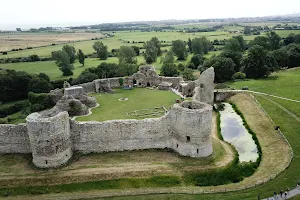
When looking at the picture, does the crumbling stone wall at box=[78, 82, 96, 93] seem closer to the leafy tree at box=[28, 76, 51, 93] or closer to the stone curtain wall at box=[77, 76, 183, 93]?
the stone curtain wall at box=[77, 76, 183, 93]

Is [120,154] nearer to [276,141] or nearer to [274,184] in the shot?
[274,184]

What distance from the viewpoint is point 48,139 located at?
87.0 feet

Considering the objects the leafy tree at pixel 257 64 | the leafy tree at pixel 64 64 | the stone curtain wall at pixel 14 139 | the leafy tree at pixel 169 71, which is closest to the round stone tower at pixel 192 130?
the stone curtain wall at pixel 14 139

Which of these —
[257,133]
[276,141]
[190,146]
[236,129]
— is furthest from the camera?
[236,129]

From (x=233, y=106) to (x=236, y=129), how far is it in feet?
32.6

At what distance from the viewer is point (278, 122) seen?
38000 mm

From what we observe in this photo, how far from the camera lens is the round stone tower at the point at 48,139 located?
2622 centimetres

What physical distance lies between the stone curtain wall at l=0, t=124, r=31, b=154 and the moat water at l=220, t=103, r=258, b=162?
21683mm

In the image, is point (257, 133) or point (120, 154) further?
point (257, 133)

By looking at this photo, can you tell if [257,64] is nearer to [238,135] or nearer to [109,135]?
[238,135]

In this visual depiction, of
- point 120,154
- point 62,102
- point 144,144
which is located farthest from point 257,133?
point 62,102

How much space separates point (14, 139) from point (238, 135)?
1010 inches

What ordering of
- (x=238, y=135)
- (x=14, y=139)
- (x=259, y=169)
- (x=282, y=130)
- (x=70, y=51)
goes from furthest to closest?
1. (x=70, y=51)
2. (x=238, y=135)
3. (x=282, y=130)
4. (x=14, y=139)
5. (x=259, y=169)

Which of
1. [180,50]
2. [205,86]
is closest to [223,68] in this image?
[205,86]
